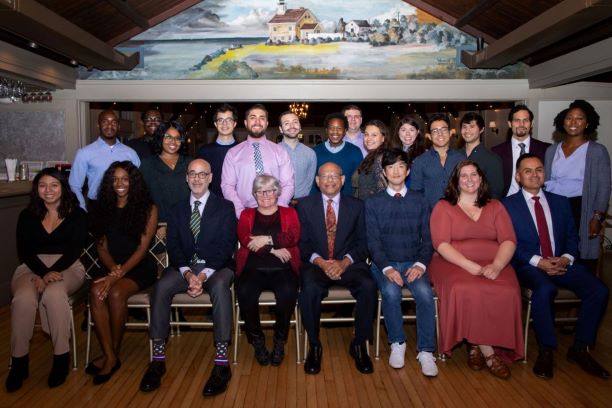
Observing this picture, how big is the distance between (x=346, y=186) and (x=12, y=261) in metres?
3.55

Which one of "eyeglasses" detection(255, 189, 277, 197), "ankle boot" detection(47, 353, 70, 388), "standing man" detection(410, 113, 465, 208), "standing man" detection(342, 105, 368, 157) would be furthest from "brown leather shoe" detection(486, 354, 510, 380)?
"ankle boot" detection(47, 353, 70, 388)

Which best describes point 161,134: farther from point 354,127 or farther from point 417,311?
point 417,311

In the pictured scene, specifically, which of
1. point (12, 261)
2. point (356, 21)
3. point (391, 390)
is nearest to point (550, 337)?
point (391, 390)

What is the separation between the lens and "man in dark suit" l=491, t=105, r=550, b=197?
4.36 metres

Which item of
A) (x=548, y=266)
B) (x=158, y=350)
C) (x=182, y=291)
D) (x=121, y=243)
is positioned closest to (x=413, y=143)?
(x=548, y=266)

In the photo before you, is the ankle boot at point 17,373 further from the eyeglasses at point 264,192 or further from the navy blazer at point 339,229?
the navy blazer at point 339,229

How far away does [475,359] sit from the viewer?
354 centimetres

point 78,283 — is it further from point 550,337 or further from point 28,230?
point 550,337

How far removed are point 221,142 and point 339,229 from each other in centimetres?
148

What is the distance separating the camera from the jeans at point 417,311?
3494 millimetres

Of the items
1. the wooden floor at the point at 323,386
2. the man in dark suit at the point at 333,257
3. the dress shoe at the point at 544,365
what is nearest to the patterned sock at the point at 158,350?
the wooden floor at the point at 323,386

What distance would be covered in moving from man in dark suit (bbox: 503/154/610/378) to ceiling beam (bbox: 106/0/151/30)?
5.03m

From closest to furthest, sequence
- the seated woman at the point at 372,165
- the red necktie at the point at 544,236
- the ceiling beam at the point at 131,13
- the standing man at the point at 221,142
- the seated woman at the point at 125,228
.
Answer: the seated woman at the point at 125,228, the red necktie at the point at 544,236, the seated woman at the point at 372,165, the standing man at the point at 221,142, the ceiling beam at the point at 131,13

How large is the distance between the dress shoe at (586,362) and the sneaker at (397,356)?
1223 mm
